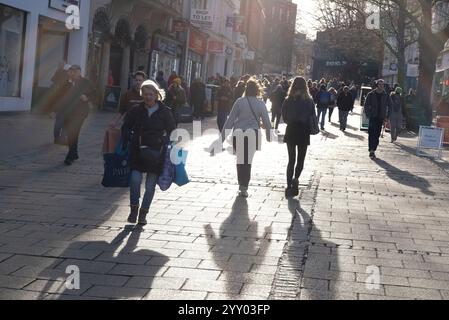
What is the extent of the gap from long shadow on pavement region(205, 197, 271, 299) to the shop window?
1312 cm

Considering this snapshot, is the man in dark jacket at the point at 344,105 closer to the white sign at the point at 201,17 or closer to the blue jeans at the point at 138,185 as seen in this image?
the white sign at the point at 201,17

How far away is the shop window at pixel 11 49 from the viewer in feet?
66.7

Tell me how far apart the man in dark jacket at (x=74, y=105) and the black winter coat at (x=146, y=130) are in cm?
460

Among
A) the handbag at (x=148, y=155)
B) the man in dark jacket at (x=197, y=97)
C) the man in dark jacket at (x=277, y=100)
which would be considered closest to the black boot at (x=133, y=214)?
the handbag at (x=148, y=155)

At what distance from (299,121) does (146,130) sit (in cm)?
323

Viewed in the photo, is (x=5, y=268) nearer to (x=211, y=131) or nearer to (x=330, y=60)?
(x=211, y=131)

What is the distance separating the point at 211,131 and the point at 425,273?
15512 mm

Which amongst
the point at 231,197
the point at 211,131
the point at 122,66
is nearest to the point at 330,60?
the point at 122,66

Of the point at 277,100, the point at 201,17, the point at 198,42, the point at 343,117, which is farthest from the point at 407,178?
the point at 198,42

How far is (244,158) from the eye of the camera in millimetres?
10172

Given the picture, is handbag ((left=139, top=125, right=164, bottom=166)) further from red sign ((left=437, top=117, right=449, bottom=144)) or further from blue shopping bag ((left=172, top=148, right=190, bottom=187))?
red sign ((left=437, top=117, right=449, bottom=144))

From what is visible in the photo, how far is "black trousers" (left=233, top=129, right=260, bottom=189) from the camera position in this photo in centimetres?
999

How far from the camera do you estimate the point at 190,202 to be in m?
9.04

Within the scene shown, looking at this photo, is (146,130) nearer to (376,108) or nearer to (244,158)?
(244,158)
